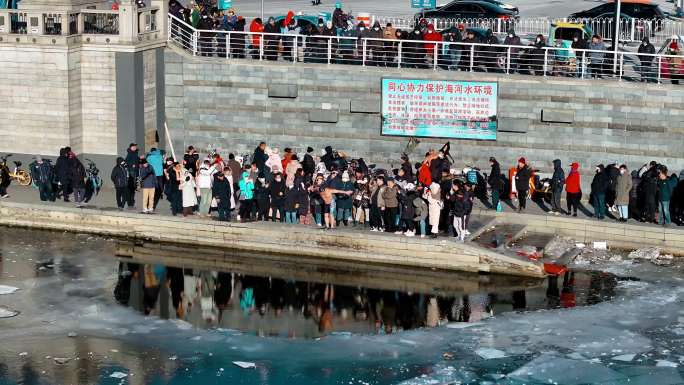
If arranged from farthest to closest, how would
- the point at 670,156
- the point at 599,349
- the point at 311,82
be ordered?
1. the point at 311,82
2. the point at 670,156
3. the point at 599,349

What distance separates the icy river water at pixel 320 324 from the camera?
2498cm

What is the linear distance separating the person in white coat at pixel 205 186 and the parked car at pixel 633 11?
18441mm

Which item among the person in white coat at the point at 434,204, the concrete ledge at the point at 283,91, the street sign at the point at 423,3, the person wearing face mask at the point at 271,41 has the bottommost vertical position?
the person in white coat at the point at 434,204

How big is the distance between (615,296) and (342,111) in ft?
36.7

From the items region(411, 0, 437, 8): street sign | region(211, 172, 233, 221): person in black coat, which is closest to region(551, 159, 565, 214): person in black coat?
region(211, 172, 233, 221): person in black coat

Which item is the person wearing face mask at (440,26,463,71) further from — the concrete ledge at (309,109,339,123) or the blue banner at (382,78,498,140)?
the concrete ledge at (309,109,339,123)

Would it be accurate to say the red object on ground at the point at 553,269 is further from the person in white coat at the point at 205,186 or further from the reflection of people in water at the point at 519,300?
the person in white coat at the point at 205,186

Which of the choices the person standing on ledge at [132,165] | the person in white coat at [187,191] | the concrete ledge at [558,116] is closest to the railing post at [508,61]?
the concrete ledge at [558,116]

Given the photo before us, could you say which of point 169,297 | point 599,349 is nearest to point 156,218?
point 169,297

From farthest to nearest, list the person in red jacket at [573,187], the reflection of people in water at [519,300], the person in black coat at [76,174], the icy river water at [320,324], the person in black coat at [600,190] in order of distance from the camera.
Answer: the person in black coat at [76,174], the person in red jacket at [573,187], the person in black coat at [600,190], the reflection of people in water at [519,300], the icy river water at [320,324]

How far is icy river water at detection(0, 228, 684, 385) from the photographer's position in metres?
25.0

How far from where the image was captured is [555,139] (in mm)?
36438

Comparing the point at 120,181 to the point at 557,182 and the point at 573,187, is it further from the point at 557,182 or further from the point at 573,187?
the point at 573,187

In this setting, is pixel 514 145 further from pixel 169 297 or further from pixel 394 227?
pixel 169 297
